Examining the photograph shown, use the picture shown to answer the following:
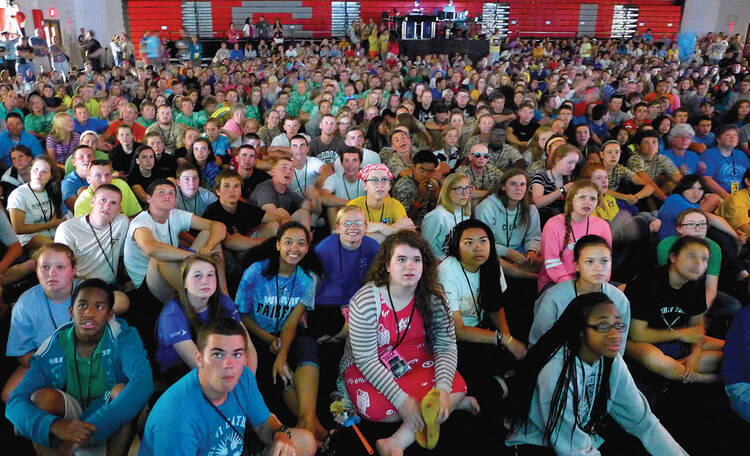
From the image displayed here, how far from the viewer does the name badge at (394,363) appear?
8.20 feet

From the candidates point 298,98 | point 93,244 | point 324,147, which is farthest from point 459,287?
point 298,98

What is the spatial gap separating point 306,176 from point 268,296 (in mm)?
2145

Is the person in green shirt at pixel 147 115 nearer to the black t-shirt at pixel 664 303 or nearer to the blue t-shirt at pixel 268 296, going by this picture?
the blue t-shirt at pixel 268 296

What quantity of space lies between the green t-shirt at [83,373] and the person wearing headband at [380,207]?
194 cm

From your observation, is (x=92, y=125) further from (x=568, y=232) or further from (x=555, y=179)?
(x=568, y=232)

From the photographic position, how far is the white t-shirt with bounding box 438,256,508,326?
2898 millimetres

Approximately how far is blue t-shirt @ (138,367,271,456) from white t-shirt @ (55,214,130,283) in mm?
1794

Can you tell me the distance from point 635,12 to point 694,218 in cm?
2350

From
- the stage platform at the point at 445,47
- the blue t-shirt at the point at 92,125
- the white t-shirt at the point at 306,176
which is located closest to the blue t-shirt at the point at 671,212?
the white t-shirt at the point at 306,176

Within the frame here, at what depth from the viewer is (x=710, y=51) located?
608 inches

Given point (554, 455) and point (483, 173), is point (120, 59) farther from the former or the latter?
point (554, 455)

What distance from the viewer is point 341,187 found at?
4609 millimetres

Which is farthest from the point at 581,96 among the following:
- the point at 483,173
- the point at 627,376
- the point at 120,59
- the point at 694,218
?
the point at 120,59

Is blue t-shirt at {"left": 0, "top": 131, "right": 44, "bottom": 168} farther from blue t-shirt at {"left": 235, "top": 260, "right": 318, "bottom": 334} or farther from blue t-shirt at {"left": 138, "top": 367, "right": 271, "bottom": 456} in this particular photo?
blue t-shirt at {"left": 138, "top": 367, "right": 271, "bottom": 456}
